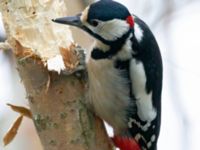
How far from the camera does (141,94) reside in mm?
1983

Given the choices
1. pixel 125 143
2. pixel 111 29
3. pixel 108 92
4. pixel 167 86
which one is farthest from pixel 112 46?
pixel 167 86

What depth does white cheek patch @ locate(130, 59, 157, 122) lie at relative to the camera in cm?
194

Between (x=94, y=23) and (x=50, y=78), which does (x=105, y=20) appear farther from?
(x=50, y=78)

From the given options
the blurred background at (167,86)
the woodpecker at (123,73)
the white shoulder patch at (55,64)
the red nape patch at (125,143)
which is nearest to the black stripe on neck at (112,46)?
the woodpecker at (123,73)

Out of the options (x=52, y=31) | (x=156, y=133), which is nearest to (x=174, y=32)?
(x=156, y=133)

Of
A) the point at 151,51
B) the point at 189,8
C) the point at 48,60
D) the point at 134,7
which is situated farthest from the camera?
the point at 189,8

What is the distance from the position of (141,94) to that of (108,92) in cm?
11

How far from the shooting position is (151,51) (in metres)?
1.99

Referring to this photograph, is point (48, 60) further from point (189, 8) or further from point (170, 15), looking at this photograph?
point (189, 8)

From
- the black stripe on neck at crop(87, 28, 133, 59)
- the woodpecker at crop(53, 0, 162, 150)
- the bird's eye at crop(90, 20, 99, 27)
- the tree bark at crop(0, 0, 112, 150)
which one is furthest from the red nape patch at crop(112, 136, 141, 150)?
the bird's eye at crop(90, 20, 99, 27)

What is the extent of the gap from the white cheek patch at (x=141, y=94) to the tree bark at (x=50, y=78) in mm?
161

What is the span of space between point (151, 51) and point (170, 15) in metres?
1.42

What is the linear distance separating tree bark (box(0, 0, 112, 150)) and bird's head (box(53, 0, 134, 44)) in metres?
0.07

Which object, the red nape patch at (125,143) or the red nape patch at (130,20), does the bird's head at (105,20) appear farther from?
the red nape patch at (125,143)
